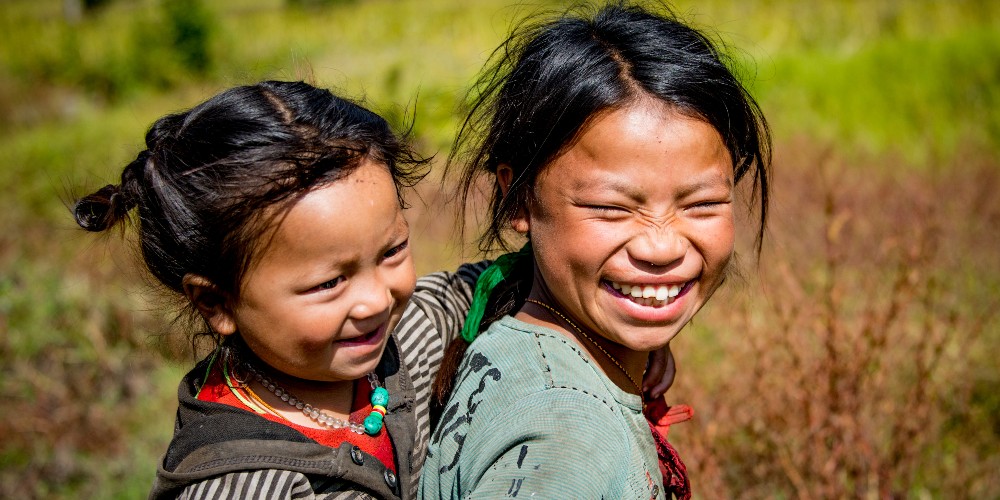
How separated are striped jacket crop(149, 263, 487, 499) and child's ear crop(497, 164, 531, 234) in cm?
38

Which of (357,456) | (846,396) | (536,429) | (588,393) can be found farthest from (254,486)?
(846,396)

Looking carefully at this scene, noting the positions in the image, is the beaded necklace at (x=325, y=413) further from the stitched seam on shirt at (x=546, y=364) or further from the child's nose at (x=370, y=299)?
the stitched seam on shirt at (x=546, y=364)

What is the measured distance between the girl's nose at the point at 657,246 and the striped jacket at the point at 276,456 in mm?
571

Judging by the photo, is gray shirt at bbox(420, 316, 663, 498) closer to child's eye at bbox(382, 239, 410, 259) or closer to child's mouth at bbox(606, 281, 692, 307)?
child's mouth at bbox(606, 281, 692, 307)

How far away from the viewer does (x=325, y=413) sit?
161 centimetres

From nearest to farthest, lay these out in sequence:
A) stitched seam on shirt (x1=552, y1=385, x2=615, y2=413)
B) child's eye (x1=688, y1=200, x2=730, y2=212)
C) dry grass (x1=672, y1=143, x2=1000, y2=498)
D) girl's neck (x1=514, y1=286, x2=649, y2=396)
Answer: stitched seam on shirt (x1=552, y1=385, x2=615, y2=413) < child's eye (x1=688, y1=200, x2=730, y2=212) < girl's neck (x1=514, y1=286, x2=649, y2=396) < dry grass (x1=672, y1=143, x2=1000, y2=498)

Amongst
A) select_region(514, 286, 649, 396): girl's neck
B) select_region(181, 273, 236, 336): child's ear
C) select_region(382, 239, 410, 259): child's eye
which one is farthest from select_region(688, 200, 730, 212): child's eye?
select_region(181, 273, 236, 336): child's ear

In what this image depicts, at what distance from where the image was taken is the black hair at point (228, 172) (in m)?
1.38

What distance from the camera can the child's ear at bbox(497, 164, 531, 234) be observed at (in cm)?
164

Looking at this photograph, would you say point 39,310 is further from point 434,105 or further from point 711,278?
point 434,105

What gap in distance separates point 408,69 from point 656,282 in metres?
8.90

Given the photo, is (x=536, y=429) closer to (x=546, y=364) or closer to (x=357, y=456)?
(x=546, y=364)

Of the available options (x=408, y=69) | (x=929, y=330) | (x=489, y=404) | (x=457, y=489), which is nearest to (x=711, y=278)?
(x=489, y=404)

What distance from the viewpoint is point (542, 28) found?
1723 mm
